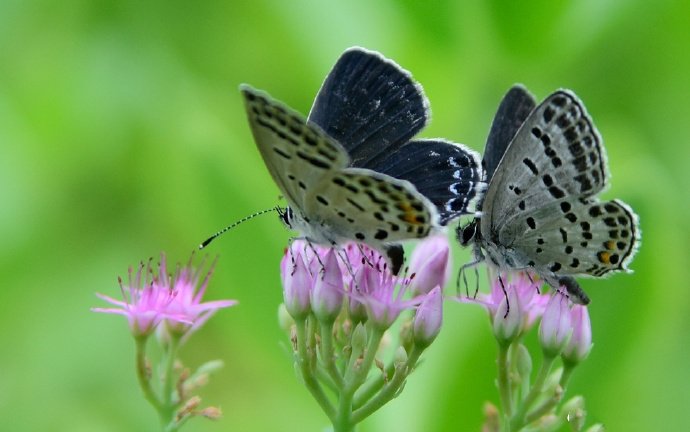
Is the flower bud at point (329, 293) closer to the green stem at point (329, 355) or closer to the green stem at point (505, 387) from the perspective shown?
the green stem at point (329, 355)

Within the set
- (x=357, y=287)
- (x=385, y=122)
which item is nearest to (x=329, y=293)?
(x=357, y=287)

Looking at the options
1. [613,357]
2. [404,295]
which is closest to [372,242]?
[404,295]

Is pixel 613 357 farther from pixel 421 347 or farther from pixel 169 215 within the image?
pixel 169 215

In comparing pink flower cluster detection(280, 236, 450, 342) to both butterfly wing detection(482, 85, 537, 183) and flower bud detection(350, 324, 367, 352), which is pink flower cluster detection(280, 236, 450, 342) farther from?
butterfly wing detection(482, 85, 537, 183)

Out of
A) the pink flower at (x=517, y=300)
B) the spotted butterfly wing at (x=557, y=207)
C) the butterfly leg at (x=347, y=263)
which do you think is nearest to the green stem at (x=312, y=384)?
the butterfly leg at (x=347, y=263)

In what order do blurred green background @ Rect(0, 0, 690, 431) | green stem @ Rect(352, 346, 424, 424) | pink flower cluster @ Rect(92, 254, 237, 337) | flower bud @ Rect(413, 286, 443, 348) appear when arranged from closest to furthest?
green stem @ Rect(352, 346, 424, 424)
flower bud @ Rect(413, 286, 443, 348)
pink flower cluster @ Rect(92, 254, 237, 337)
blurred green background @ Rect(0, 0, 690, 431)

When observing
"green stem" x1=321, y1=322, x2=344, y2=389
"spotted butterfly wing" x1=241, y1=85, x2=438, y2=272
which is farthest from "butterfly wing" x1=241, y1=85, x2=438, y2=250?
"green stem" x1=321, y1=322, x2=344, y2=389

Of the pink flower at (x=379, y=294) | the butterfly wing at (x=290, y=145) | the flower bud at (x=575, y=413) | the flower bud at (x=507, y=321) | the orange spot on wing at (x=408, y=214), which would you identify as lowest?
the flower bud at (x=575, y=413)
